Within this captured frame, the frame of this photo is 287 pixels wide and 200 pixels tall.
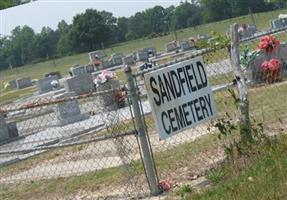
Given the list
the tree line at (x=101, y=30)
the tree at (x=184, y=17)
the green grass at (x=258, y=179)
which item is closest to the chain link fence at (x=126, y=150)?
the green grass at (x=258, y=179)

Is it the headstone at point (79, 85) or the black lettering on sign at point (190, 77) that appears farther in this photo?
the headstone at point (79, 85)

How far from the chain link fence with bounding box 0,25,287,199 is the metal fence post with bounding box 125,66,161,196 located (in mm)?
23

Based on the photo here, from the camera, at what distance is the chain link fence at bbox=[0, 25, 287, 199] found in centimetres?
732

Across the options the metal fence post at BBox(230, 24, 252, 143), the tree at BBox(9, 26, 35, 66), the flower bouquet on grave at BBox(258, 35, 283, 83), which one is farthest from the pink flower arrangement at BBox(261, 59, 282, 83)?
the tree at BBox(9, 26, 35, 66)

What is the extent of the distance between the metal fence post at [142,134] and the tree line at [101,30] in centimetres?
8078

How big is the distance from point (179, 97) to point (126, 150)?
106 inches

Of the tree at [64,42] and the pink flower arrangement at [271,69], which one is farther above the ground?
the pink flower arrangement at [271,69]

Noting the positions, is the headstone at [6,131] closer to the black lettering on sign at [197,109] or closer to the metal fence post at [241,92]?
the black lettering on sign at [197,109]

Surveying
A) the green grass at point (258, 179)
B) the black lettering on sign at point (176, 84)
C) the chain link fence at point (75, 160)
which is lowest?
the chain link fence at point (75, 160)

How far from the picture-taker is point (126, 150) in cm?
946

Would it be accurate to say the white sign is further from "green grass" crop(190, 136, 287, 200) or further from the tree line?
the tree line

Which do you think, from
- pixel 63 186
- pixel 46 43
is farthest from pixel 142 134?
pixel 46 43

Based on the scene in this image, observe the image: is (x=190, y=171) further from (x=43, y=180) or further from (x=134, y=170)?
(x=43, y=180)

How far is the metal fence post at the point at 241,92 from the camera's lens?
7144mm
